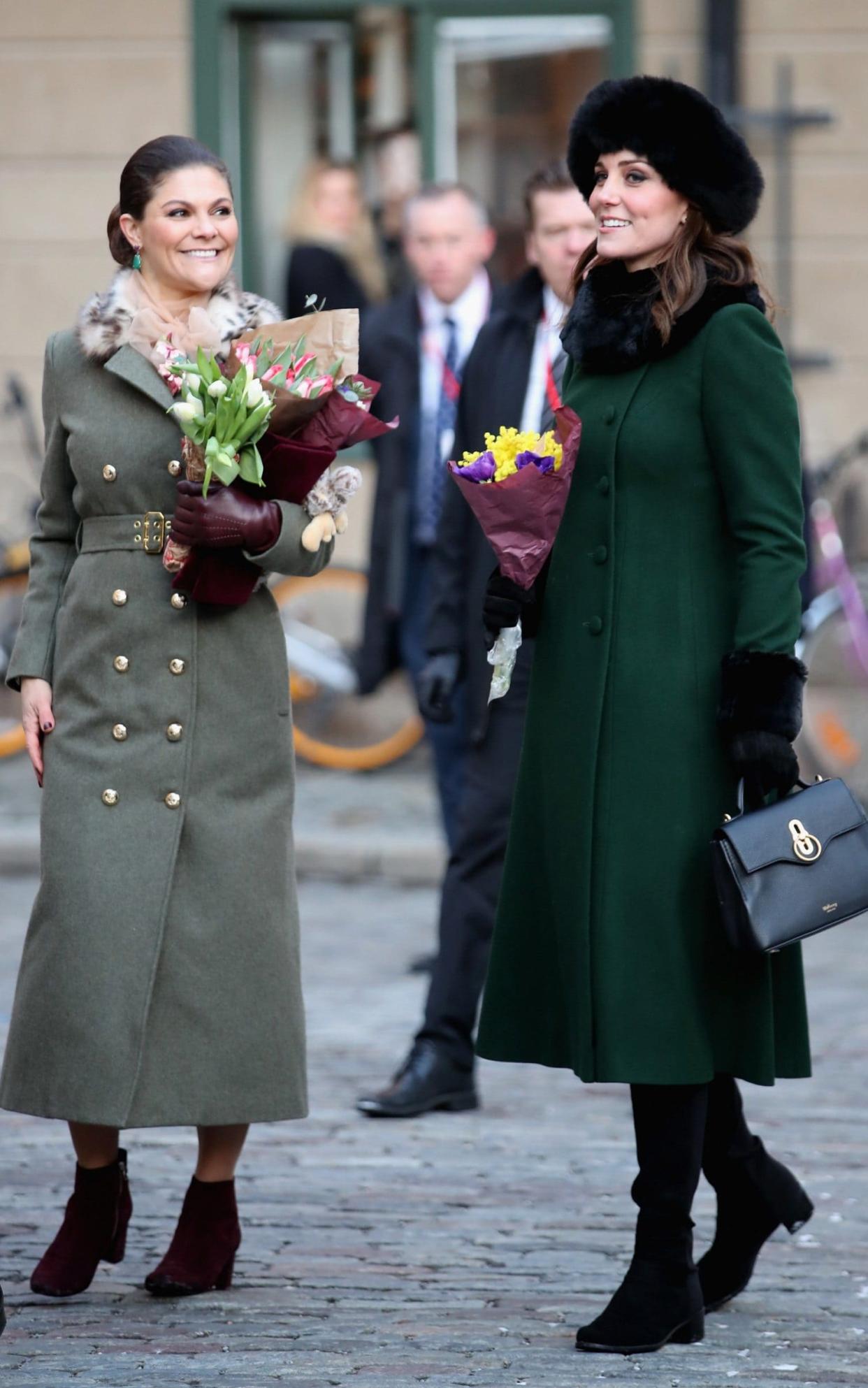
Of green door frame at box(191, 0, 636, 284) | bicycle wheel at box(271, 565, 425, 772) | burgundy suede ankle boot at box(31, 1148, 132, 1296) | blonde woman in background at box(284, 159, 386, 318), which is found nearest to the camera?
burgundy suede ankle boot at box(31, 1148, 132, 1296)

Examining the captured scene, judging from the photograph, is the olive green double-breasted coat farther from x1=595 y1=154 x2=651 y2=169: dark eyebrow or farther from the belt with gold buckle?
x1=595 y1=154 x2=651 y2=169: dark eyebrow

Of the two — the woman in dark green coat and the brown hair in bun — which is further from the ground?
the brown hair in bun

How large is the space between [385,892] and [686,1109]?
4.79 metres

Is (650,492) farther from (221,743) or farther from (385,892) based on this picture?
(385,892)

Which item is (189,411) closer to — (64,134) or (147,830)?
(147,830)

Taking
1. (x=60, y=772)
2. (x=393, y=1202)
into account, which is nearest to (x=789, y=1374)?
(x=393, y=1202)

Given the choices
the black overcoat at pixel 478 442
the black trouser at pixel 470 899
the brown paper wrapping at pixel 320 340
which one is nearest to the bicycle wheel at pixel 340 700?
the black overcoat at pixel 478 442

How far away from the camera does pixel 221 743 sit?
4.07 m

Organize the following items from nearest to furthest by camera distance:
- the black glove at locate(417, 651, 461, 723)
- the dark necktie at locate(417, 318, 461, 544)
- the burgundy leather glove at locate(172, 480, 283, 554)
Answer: the burgundy leather glove at locate(172, 480, 283, 554), the black glove at locate(417, 651, 461, 723), the dark necktie at locate(417, 318, 461, 544)

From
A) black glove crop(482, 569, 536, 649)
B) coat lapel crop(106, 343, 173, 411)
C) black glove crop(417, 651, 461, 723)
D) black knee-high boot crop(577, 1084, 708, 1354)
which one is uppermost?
coat lapel crop(106, 343, 173, 411)

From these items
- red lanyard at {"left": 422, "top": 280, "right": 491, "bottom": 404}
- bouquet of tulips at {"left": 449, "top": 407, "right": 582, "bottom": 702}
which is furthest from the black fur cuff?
red lanyard at {"left": 422, "top": 280, "right": 491, "bottom": 404}

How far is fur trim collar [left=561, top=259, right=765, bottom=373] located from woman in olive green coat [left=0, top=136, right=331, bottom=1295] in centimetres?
57

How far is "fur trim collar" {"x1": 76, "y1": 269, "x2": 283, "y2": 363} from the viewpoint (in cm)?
404

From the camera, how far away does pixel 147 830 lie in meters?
4.00
